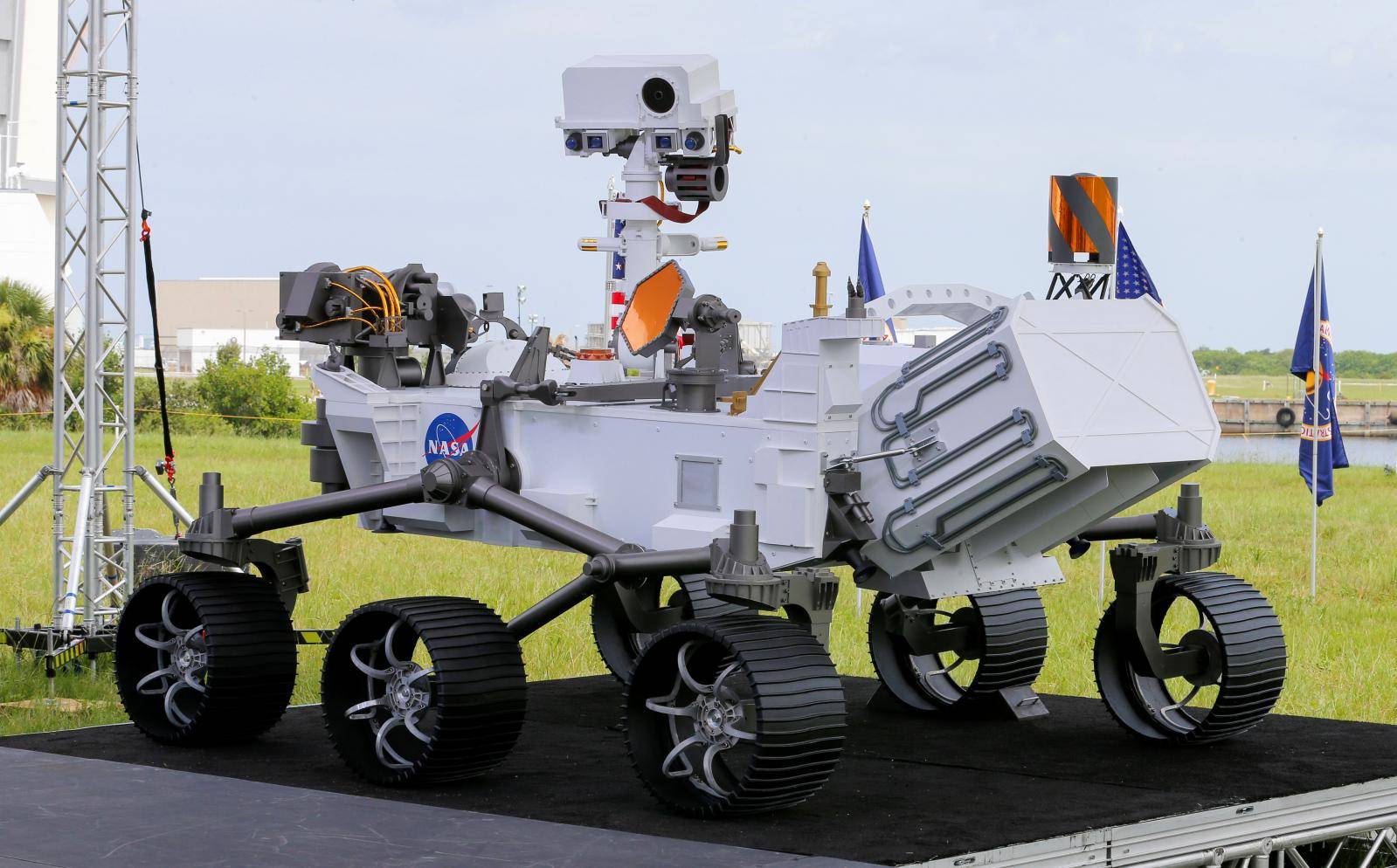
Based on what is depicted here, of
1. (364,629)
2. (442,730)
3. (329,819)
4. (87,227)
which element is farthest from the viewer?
(87,227)

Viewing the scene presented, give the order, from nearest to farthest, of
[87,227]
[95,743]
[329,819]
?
[329,819]
[95,743]
[87,227]

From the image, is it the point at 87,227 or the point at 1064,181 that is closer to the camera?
the point at 1064,181

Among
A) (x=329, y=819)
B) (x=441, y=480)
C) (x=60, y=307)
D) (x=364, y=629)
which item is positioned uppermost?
(x=60, y=307)

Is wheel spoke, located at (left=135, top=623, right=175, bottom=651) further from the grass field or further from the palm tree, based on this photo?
the palm tree

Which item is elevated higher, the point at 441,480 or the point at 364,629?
the point at 441,480

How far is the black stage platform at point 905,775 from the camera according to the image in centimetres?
700

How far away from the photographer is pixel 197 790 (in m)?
7.75

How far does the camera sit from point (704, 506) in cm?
825

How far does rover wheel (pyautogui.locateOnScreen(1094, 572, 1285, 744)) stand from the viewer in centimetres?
857

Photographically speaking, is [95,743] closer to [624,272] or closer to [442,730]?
[442,730]

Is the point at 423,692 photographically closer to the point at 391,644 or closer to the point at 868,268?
the point at 391,644

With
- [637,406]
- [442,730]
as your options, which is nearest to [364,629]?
[442,730]

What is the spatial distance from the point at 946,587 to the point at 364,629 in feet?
7.93

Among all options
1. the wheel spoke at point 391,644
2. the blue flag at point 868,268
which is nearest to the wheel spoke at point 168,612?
the wheel spoke at point 391,644
